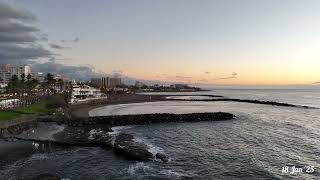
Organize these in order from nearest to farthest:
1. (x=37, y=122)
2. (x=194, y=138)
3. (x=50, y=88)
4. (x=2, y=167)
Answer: (x=2, y=167) → (x=194, y=138) → (x=37, y=122) → (x=50, y=88)

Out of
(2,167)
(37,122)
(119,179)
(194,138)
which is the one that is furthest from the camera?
(37,122)

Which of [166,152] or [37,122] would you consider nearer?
[166,152]

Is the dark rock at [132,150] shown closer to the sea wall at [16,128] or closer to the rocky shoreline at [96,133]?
the rocky shoreline at [96,133]

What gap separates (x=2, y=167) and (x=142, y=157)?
13645mm

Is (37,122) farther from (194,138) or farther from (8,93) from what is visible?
(8,93)

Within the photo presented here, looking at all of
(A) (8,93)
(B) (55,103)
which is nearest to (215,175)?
(B) (55,103)

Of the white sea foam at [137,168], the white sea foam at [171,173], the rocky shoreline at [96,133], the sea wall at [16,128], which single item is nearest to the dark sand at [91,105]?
the rocky shoreline at [96,133]

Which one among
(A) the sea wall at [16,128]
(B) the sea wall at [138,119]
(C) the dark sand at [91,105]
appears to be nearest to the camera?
(A) the sea wall at [16,128]

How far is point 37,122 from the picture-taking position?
201ft

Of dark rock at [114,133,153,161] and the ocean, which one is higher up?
dark rock at [114,133,153,161]

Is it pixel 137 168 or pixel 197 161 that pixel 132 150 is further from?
pixel 197 161

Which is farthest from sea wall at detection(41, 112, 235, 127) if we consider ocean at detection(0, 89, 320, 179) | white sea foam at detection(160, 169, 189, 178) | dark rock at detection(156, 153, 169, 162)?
white sea foam at detection(160, 169, 189, 178)

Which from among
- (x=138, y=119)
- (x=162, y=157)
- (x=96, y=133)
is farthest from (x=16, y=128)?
(x=162, y=157)

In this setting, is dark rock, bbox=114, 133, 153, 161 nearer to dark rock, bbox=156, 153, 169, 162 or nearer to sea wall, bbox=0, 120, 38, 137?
dark rock, bbox=156, 153, 169, 162
